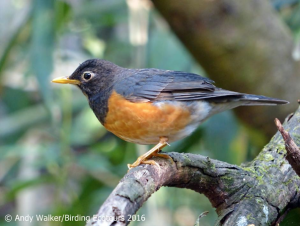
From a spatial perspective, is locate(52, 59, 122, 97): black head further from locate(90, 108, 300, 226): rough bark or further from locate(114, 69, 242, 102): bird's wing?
locate(90, 108, 300, 226): rough bark

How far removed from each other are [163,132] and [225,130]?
2.22 meters

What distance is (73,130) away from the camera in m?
6.91

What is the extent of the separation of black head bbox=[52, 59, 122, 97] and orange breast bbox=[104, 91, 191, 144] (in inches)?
20.8

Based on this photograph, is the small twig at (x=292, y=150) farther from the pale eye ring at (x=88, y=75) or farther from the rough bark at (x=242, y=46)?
the rough bark at (x=242, y=46)

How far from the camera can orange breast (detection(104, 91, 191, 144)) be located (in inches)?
154

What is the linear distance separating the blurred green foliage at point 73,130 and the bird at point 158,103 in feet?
4.29

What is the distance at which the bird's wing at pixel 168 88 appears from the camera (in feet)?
13.5

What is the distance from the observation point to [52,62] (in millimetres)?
5730

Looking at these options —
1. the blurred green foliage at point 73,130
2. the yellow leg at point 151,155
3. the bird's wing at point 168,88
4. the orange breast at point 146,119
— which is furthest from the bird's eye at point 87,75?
the yellow leg at point 151,155

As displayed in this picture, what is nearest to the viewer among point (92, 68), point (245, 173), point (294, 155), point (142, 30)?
point (294, 155)

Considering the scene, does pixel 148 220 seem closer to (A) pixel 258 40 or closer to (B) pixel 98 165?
(B) pixel 98 165

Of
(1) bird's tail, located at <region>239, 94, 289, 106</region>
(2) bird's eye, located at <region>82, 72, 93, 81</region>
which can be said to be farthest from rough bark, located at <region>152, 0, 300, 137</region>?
(1) bird's tail, located at <region>239, 94, 289, 106</region>

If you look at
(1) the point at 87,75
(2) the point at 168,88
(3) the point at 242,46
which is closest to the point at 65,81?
(1) the point at 87,75

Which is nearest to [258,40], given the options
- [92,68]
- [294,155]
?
[92,68]
